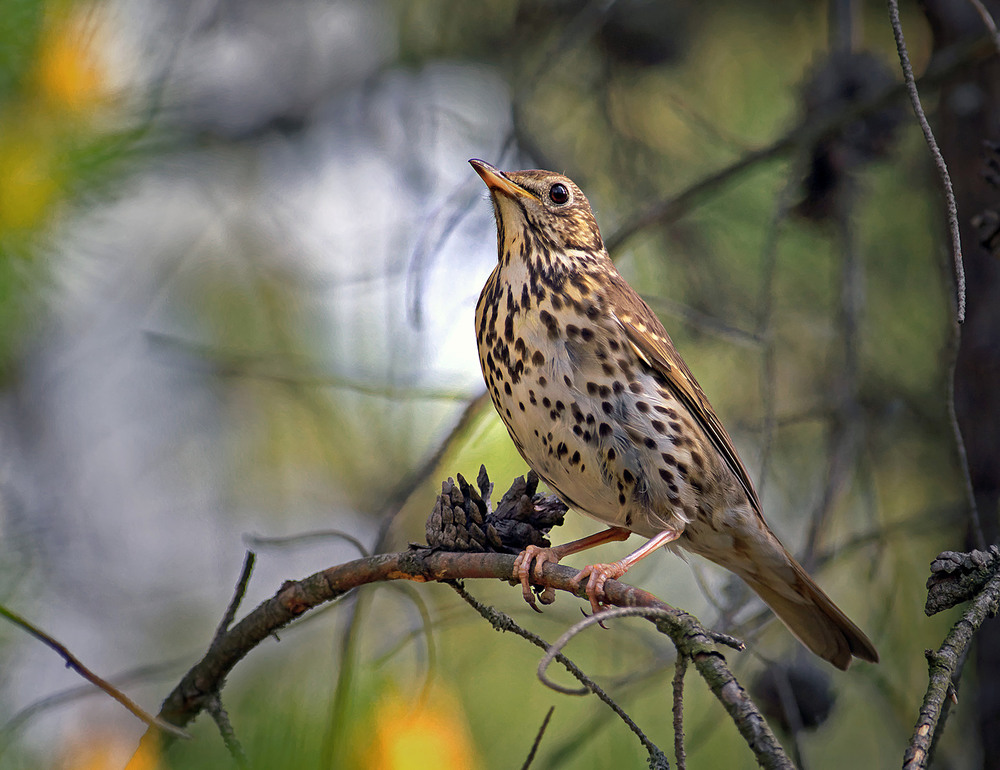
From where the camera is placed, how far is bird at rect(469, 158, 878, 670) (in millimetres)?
2195

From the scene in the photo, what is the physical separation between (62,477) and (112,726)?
6.08 feet

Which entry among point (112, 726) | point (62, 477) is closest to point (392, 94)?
point (62, 477)

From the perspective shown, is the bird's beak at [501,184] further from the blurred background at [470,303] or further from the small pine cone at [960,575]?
the small pine cone at [960,575]

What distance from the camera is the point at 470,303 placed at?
2832 mm

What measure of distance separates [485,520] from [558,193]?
3.89 feet

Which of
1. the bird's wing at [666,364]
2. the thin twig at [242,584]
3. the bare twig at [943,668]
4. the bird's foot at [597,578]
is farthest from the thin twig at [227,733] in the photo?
the bird's wing at [666,364]

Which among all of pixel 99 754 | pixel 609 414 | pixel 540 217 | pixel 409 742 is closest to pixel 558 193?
pixel 540 217

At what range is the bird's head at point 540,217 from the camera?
8.27 ft

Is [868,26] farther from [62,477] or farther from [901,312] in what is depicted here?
[62,477]

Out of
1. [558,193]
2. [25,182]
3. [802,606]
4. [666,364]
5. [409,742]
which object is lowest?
[802,606]

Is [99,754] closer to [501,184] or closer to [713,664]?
[713,664]

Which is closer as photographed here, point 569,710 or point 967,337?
point 967,337

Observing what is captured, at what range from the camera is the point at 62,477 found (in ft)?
9.98

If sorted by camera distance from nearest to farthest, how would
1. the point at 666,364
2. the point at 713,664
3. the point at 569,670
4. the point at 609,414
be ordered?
the point at 713,664, the point at 569,670, the point at 609,414, the point at 666,364
